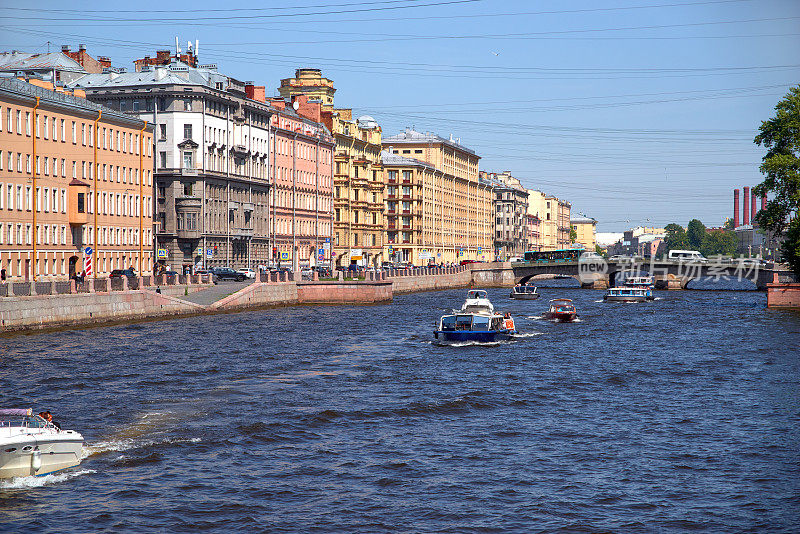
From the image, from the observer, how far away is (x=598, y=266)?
135 metres

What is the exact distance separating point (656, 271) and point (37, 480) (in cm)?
11837

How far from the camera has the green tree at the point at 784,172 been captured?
8050 cm

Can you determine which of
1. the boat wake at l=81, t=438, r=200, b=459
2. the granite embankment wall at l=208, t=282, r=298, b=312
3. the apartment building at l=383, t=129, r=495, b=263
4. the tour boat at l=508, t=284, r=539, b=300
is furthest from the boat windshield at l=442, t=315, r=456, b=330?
the apartment building at l=383, t=129, r=495, b=263

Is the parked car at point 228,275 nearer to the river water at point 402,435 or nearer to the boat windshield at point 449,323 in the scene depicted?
the river water at point 402,435

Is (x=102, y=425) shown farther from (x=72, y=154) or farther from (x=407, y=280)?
(x=407, y=280)

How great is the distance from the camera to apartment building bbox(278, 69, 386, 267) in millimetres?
145875

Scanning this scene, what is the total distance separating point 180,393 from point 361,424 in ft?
24.3

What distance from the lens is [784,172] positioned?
267 ft

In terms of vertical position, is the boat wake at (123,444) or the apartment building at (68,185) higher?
the apartment building at (68,185)

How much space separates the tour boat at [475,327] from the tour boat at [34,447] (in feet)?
108

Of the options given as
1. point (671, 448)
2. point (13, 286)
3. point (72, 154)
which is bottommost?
point (671, 448)

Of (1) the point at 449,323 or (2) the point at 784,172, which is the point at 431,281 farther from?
(1) the point at 449,323

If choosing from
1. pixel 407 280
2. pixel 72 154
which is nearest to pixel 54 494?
pixel 72 154

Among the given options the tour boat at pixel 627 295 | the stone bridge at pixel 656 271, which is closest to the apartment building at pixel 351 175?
the stone bridge at pixel 656 271
